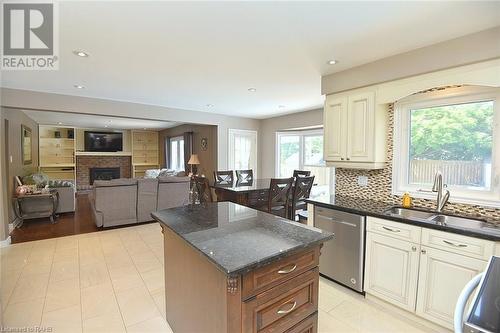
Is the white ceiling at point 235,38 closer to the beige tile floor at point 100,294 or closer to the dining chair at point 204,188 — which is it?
the dining chair at point 204,188

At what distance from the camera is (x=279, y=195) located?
12.2 ft

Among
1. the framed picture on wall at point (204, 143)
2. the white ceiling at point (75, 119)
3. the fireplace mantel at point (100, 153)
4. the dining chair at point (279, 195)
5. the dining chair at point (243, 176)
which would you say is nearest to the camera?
the dining chair at point (279, 195)

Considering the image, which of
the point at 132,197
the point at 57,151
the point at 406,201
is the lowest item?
the point at 132,197

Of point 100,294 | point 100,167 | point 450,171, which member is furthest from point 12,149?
point 450,171

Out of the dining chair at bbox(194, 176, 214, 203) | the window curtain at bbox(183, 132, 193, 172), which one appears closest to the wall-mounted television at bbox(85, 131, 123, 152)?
the window curtain at bbox(183, 132, 193, 172)

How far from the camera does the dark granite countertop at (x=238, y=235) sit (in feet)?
3.91

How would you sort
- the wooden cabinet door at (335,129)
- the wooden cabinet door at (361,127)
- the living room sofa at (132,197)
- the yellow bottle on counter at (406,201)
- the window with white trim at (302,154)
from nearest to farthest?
the yellow bottle on counter at (406,201) < the wooden cabinet door at (361,127) < the wooden cabinet door at (335,129) < the living room sofa at (132,197) < the window with white trim at (302,154)

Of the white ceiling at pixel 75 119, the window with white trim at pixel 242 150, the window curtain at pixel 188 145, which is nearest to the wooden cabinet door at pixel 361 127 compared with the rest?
the window with white trim at pixel 242 150

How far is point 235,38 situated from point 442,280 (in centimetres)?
260

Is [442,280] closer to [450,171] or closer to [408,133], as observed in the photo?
[450,171]

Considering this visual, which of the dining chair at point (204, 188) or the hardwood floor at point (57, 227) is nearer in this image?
the dining chair at point (204, 188)

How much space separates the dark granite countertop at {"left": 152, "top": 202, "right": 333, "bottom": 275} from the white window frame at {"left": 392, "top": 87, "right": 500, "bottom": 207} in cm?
158

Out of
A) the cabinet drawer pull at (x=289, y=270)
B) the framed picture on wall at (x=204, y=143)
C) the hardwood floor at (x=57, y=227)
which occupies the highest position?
the framed picture on wall at (x=204, y=143)

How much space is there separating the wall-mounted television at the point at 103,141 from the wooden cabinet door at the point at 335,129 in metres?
9.18
